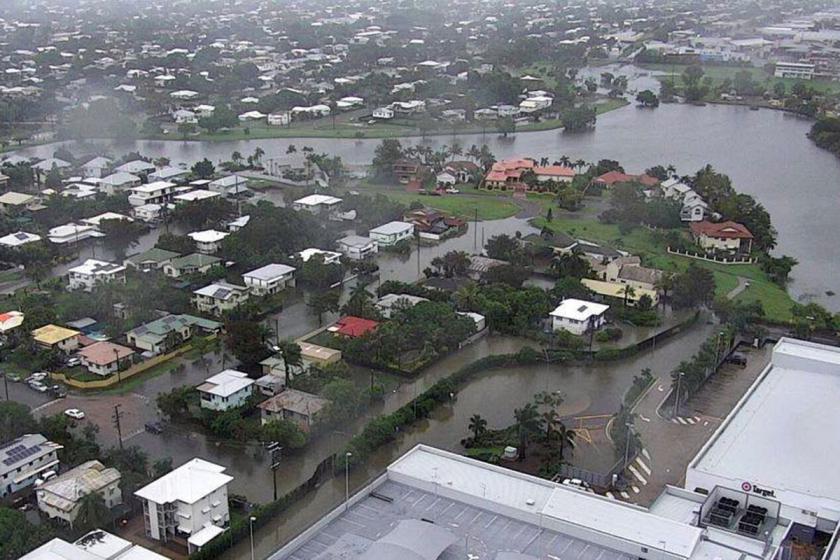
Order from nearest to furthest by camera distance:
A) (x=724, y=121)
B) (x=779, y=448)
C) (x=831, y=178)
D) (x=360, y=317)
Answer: (x=779, y=448) < (x=360, y=317) < (x=831, y=178) < (x=724, y=121)

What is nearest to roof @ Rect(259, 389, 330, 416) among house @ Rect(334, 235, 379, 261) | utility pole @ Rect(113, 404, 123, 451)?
utility pole @ Rect(113, 404, 123, 451)

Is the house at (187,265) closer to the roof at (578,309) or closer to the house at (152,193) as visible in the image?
the house at (152,193)

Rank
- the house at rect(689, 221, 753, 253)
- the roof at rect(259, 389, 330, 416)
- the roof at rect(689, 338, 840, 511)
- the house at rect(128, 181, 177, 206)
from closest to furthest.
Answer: the roof at rect(689, 338, 840, 511) < the roof at rect(259, 389, 330, 416) < the house at rect(689, 221, 753, 253) < the house at rect(128, 181, 177, 206)

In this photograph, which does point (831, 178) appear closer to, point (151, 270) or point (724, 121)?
point (724, 121)

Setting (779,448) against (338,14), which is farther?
(338,14)

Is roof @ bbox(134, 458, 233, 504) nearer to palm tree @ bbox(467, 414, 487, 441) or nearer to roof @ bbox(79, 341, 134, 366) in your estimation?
palm tree @ bbox(467, 414, 487, 441)

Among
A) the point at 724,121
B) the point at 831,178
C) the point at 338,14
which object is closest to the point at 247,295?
the point at 831,178

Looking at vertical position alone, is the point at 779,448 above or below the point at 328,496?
above

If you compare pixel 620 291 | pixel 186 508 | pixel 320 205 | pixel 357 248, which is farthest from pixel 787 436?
pixel 320 205
